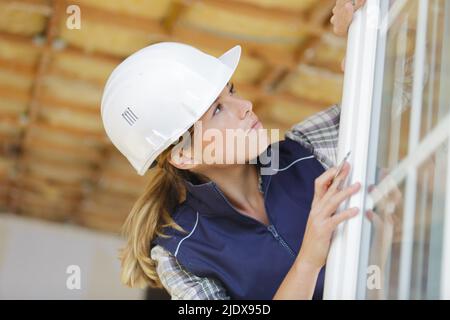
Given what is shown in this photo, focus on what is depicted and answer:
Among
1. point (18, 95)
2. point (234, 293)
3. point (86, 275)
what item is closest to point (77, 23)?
point (18, 95)

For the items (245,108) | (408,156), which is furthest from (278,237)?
(408,156)

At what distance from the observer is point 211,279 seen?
179 centimetres

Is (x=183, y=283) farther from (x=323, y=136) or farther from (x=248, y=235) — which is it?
(x=323, y=136)

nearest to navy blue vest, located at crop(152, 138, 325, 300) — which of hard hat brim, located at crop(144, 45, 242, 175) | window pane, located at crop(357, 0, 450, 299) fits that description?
hard hat brim, located at crop(144, 45, 242, 175)

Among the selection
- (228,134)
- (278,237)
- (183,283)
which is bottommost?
(183,283)

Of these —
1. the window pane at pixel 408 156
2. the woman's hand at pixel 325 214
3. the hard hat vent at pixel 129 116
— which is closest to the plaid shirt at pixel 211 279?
the hard hat vent at pixel 129 116

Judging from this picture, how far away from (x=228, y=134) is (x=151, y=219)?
1.09 ft

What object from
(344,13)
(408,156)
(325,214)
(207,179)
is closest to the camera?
(408,156)

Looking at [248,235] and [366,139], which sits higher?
[366,139]

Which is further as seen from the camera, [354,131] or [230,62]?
A: [230,62]

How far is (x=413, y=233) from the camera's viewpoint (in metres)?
1.14

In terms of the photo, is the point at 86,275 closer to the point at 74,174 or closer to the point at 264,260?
the point at 74,174

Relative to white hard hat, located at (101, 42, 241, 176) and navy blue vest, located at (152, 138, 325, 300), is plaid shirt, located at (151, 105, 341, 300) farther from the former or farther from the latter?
white hard hat, located at (101, 42, 241, 176)
